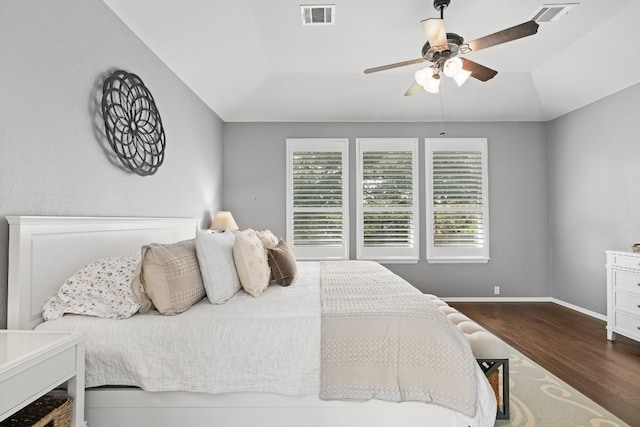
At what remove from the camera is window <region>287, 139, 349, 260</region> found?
5070 millimetres

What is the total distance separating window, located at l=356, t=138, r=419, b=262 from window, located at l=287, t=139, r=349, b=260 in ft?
0.79

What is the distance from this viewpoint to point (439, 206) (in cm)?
508

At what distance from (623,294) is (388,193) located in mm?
2732

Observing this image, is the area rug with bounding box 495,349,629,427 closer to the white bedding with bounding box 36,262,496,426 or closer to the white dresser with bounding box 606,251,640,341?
the white bedding with bounding box 36,262,496,426

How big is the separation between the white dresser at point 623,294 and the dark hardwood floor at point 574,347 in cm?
16

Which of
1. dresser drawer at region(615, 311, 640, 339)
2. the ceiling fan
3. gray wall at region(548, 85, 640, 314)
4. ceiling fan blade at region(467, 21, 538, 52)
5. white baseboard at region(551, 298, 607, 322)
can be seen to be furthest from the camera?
white baseboard at region(551, 298, 607, 322)

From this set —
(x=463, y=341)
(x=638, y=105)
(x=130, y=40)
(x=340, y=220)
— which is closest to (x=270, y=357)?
(x=463, y=341)

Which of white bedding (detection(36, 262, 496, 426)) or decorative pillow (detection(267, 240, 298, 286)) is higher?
decorative pillow (detection(267, 240, 298, 286))

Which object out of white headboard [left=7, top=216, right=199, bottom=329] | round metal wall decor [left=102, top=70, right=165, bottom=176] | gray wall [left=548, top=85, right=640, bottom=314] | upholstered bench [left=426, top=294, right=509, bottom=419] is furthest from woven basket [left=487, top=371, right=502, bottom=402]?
gray wall [left=548, top=85, right=640, bottom=314]

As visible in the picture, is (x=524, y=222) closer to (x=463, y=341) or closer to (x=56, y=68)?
(x=463, y=341)

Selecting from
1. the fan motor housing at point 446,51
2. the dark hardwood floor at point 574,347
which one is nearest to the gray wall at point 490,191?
the dark hardwood floor at point 574,347

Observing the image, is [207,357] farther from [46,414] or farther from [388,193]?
[388,193]

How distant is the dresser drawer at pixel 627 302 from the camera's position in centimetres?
320

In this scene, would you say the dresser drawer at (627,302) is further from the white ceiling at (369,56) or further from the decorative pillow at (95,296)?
the decorative pillow at (95,296)
